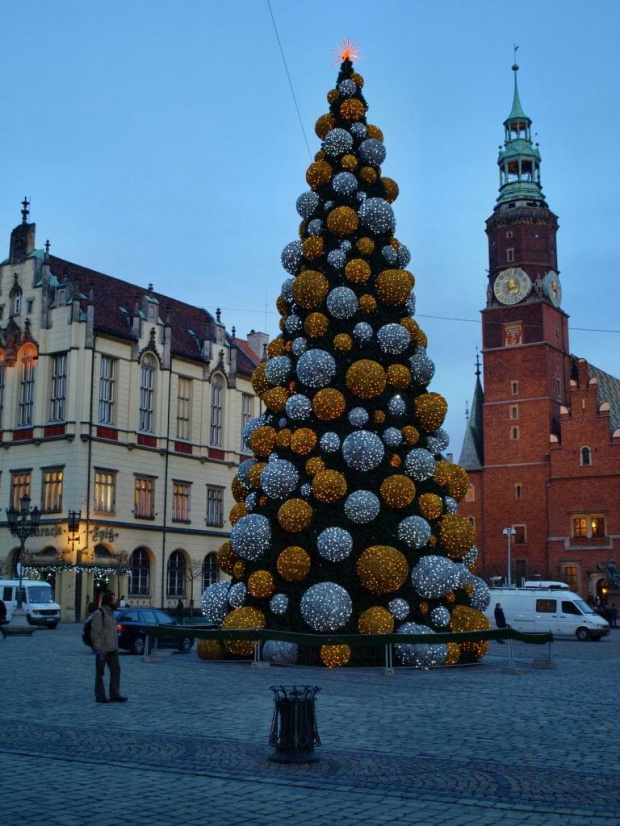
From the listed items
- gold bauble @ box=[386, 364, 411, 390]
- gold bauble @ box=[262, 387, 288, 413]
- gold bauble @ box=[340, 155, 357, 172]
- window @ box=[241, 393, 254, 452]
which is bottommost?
gold bauble @ box=[262, 387, 288, 413]

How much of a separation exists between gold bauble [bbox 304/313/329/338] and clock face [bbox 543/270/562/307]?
57776mm

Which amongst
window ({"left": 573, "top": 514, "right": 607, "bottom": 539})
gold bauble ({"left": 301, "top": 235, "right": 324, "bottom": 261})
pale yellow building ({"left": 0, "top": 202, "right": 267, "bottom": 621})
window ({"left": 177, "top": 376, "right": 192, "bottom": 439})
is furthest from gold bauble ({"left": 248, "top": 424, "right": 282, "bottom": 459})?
window ({"left": 573, "top": 514, "right": 607, "bottom": 539})

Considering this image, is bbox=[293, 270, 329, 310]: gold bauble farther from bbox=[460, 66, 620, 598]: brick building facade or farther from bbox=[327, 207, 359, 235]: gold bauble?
bbox=[460, 66, 620, 598]: brick building facade

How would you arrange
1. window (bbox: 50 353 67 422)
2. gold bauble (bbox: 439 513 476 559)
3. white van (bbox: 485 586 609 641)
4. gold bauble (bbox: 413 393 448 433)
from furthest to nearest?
1. window (bbox: 50 353 67 422)
2. white van (bbox: 485 586 609 641)
3. gold bauble (bbox: 413 393 448 433)
4. gold bauble (bbox: 439 513 476 559)

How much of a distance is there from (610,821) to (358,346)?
50.1ft

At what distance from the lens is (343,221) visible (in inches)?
883

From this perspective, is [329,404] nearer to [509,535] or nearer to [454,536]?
[454,536]

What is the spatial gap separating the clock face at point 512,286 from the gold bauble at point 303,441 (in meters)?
58.5

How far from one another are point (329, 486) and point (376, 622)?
9.57ft

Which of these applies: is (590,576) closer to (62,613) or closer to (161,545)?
(161,545)

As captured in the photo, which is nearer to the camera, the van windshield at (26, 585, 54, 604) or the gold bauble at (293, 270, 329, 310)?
the gold bauble at (293, 270, 329, 310)

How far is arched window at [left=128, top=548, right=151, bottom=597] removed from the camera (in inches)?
1998

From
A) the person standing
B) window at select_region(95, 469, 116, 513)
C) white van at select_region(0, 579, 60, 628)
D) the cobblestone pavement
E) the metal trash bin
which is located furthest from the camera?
window at select_region(95, 469, 116, 513)

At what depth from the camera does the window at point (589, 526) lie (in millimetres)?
67500
